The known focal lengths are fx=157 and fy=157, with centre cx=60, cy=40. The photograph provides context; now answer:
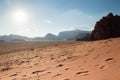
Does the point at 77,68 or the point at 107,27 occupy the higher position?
the point at 107,27

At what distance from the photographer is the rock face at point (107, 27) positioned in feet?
150

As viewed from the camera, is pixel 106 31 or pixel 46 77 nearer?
pixel 46 77

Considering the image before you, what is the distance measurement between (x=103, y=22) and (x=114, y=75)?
46064mm

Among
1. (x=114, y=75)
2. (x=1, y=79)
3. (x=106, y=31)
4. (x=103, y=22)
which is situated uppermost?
(x=103, y=22)

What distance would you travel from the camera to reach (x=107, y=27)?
47.0m

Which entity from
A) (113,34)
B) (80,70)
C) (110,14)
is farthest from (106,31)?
(80,70)

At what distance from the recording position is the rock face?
45747mm

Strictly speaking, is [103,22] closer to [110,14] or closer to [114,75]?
[110,14]

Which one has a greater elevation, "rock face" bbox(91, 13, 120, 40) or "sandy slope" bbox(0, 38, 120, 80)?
"rock face" bbox(91, 13, 120, 40)

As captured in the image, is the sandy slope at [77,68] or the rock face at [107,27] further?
the rock face at [107,27]

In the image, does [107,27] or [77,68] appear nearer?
[77,68]

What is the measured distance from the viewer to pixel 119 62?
5.14 meters

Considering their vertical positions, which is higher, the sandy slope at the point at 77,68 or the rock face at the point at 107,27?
the rock face at the point at 107,27

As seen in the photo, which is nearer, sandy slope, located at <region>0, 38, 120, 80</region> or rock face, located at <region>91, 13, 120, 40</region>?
sandy slope, located at <region>0, 38, 120, 80</region>
